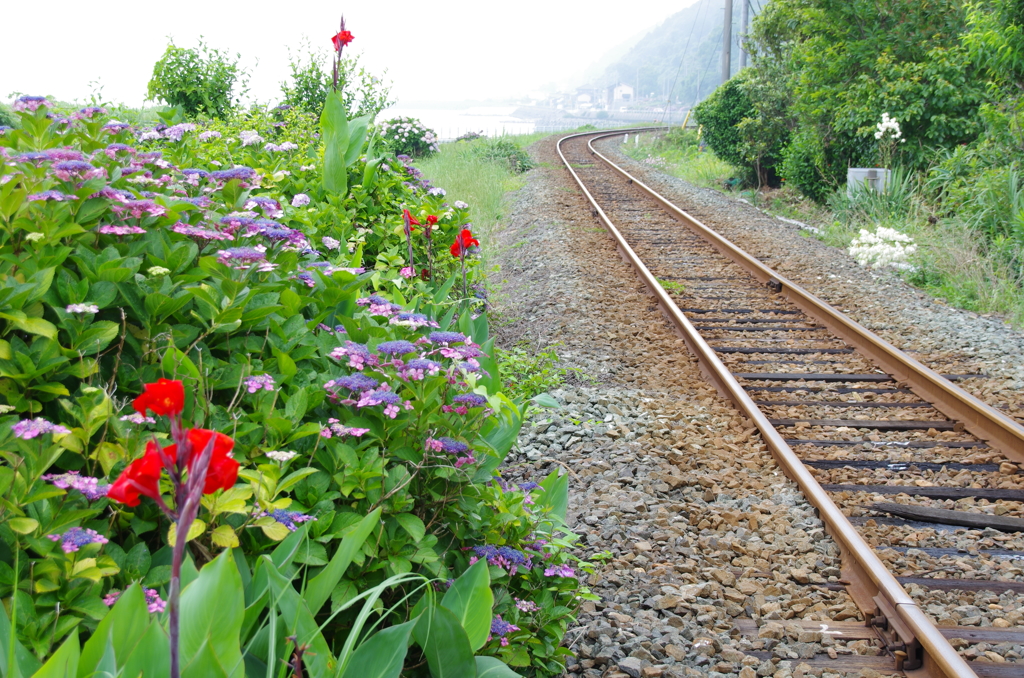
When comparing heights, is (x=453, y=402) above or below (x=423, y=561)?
above

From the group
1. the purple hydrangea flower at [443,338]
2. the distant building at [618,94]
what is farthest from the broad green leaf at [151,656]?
the distant building at [618,94]

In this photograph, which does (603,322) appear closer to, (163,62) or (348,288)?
(348,288)

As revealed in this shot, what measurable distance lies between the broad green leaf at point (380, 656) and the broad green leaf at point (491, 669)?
30cm

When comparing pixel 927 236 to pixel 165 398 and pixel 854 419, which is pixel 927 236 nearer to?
pixel 854 419

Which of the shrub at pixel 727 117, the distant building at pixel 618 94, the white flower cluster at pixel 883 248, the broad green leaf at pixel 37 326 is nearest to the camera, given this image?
the broad green leaf at pixel 37 326

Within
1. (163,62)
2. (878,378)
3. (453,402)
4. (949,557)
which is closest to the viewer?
(453,402)

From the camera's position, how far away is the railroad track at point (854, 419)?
9.48 feet

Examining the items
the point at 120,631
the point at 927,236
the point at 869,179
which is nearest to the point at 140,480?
the point at 120,631

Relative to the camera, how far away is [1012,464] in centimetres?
416

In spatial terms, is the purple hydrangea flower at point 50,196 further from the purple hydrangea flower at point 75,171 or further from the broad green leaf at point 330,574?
the broad green leaf at point 330,574

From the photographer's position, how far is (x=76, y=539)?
5.12ft

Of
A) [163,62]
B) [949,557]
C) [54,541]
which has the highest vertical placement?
[163,62]

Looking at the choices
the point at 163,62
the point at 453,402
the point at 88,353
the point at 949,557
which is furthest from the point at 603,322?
the point at 163,62

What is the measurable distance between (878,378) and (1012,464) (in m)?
1.41
